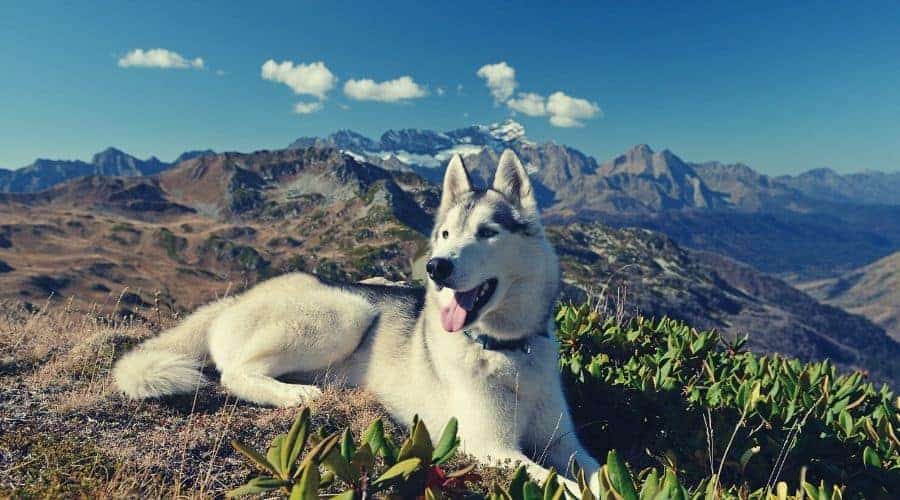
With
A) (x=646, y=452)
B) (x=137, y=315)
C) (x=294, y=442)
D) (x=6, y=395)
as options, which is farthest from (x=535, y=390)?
(x=137, y=315)

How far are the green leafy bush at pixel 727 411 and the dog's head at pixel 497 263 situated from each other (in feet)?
6.35

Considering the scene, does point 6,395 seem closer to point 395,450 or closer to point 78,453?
point 78,453

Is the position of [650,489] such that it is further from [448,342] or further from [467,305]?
[448,342]

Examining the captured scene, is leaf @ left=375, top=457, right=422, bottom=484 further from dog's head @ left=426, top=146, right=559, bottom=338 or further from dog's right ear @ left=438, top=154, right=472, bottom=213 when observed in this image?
dog's right ear @ left=438, top=154, right=472, bottom=213

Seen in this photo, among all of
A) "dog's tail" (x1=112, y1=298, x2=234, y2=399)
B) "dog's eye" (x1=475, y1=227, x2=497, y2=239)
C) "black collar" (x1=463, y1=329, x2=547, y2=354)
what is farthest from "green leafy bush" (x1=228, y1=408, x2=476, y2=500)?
"dog's tail" (x1=112, y1=298, x2=234, y2=399)

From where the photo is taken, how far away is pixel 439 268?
15.7 ft

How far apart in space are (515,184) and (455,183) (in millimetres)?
774

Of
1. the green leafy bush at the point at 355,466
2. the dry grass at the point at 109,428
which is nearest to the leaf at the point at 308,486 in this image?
the green leafy bush at the point at 355,466

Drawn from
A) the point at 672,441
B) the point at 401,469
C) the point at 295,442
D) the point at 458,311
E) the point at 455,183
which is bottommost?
the point at 672,441

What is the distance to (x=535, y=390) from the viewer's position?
526cm

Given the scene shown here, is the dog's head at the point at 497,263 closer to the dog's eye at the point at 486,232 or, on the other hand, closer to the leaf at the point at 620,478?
the dog's eye at the point at 486,232

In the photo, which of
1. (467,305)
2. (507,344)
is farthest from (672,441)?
(467,305)

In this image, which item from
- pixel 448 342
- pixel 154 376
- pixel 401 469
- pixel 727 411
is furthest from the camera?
pixel 727 411

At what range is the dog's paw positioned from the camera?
227 inches
